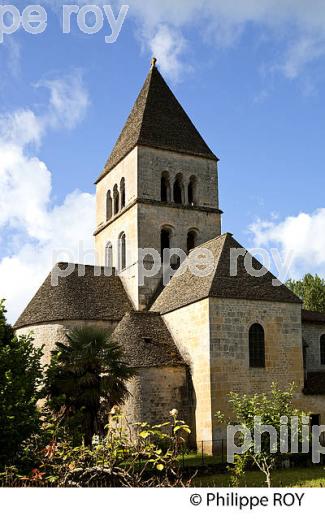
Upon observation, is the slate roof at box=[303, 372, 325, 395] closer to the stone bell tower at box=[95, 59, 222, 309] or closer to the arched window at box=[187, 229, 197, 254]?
the stone bell tower at box=[95, 59, 222, 309]

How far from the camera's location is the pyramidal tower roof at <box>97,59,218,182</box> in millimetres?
36594

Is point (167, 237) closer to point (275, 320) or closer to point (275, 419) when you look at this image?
point (275, 320)

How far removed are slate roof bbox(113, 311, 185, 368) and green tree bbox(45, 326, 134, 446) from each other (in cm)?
353

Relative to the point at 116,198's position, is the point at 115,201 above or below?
below

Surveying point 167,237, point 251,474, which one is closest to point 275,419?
point 251,474

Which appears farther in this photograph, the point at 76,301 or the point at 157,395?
the point at 76,301

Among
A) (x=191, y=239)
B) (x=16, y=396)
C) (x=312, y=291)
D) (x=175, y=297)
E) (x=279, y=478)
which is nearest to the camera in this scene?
(x=16, y=396)

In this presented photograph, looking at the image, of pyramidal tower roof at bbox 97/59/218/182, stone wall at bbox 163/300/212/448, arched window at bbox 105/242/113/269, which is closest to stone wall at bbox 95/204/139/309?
arched window at bbox 105/242/113/269

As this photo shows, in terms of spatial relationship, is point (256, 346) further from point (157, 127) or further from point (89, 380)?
point (157, 127)

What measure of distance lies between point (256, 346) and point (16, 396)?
43.8 feet

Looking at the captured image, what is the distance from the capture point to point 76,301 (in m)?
31.8

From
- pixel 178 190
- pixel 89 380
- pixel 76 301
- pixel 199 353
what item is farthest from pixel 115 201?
pixel 89 380

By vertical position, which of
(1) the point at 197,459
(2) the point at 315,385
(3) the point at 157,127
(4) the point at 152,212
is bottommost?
(1) the point at 197,459

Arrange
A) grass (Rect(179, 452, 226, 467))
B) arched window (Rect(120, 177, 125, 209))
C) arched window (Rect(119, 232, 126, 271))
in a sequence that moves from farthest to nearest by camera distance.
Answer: arched window (Rect(120, 177, 125, 209)), arched window (Rect(119, 232, 126, 271)), grass (Rect(179, 452, 226, 467))
